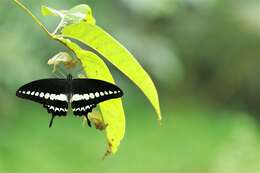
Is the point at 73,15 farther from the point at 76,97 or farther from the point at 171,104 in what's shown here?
the point at 171,104

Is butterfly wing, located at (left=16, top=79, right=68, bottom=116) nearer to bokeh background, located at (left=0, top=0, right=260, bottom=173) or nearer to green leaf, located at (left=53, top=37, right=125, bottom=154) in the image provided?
green leaf, located at (left=53, top=37, right=125, bottom=154)

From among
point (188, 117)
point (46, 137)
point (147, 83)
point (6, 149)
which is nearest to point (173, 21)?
point (188, 117)

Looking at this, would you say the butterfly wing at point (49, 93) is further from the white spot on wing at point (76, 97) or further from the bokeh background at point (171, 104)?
the bokeh background at point (171, 104)

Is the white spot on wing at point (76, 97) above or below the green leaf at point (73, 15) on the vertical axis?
below

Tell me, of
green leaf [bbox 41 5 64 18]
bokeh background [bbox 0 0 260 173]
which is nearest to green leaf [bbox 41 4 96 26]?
green leaf [bbox 41 5 64 18]

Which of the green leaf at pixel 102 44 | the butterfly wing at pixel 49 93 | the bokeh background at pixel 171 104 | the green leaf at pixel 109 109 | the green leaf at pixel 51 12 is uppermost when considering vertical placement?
the bokeh background at pixel 171 104

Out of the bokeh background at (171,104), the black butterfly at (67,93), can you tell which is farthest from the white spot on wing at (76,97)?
the bokeh background at (171,104)
